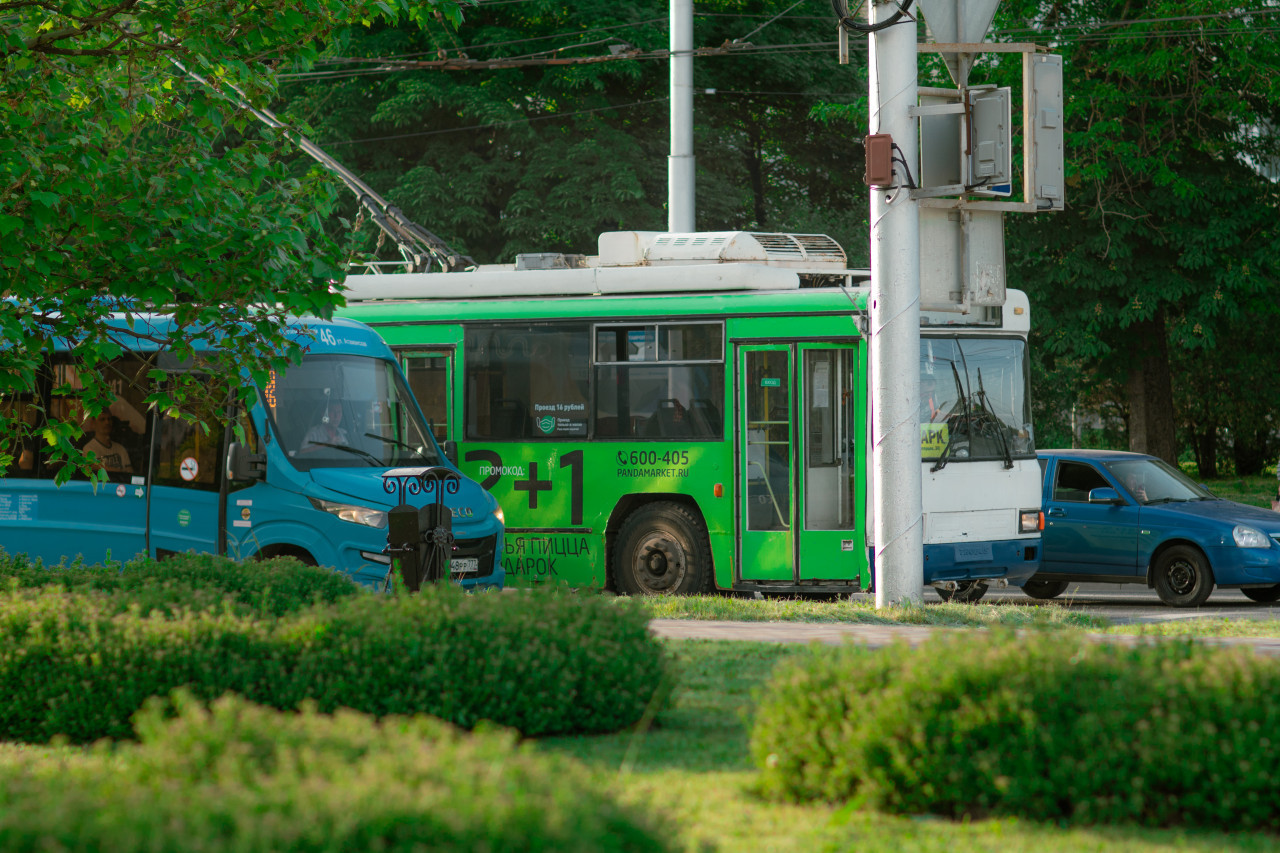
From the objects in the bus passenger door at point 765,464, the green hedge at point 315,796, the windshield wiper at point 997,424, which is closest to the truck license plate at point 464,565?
the bus passenger door at point 765,464

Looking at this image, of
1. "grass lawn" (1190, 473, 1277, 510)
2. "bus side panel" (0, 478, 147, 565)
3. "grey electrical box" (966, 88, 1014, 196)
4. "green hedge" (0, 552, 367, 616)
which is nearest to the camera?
"green hedge" (0, 552, 367, 616)

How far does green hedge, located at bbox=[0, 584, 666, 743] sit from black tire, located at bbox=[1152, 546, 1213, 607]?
992cm

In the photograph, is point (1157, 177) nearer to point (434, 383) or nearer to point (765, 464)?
point (765, 464)

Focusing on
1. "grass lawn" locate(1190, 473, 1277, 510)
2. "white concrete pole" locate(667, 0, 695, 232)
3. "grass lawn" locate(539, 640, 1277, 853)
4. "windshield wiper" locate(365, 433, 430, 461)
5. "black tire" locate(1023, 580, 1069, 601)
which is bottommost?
"black tire" locate(1023, 580, 1069, 601)

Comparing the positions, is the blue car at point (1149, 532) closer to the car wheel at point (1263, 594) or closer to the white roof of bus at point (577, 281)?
the car wheel at point (1263, 594)

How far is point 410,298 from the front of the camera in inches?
612

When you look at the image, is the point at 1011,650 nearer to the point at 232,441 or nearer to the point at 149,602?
the point at 149,602

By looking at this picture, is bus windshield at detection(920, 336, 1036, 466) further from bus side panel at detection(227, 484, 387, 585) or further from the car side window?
bus side panel at detection(227, 484, 387, 585)

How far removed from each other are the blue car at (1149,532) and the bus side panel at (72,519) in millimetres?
9329

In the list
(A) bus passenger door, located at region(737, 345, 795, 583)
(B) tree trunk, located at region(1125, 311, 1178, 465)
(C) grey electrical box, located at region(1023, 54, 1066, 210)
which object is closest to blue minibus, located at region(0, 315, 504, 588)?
(A) bus passenger door, located at region(737, 345, 795, 583)

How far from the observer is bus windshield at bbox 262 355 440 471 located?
41.5 ft

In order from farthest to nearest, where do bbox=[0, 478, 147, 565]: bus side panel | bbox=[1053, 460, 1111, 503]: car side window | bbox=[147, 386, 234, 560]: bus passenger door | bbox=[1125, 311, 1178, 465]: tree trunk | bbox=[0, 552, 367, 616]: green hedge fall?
bbox=[1125, 311, 1178, 465]: tree trunk < bbox=[1053, 460, 1111, 503]: car side window < bbox=[0, 478, 147, 565]: bus side panel < bbox=[147, 386, 234, 560]: bus passenger door < bbox=[0, 552, 367, 616]: green hedge

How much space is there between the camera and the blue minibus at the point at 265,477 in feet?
40.2

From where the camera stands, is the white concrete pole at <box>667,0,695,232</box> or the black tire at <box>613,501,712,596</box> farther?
the white concrete pole at <box>667,0,695,232</box>
